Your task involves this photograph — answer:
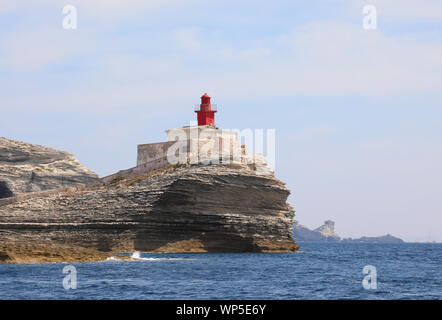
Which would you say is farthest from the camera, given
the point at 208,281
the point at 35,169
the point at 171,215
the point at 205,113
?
the point at 35,169

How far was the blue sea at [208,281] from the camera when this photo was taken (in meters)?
→ 29.2

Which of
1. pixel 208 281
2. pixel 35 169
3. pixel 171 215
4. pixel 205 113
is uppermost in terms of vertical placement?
pixel 205 113

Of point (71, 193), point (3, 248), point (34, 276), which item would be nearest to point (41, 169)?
point (71, 193)

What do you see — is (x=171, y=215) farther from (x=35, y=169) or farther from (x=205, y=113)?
(x=35, y=169)

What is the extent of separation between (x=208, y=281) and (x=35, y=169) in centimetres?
6855

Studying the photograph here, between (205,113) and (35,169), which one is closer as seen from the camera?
(205,113)

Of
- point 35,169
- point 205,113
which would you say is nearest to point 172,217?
point 205,113

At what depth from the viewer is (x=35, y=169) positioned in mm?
97562

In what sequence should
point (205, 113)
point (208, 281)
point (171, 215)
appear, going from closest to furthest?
1. point (208, 281)
2. point (171, 215)
3. point (205, 113)

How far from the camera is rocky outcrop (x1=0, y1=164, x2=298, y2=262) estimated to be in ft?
186

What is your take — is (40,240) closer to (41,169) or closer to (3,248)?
(3,248)

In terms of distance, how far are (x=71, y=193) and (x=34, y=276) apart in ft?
98.7

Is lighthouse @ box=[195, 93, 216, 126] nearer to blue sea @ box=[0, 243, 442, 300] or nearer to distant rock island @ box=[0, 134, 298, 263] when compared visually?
distant rock island @ box=[0, 134, 298, 263]

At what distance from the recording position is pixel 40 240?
190 feet
